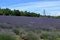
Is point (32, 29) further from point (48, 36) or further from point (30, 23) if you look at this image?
point (30, 23)

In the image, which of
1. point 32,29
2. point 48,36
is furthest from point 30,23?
point 48,36

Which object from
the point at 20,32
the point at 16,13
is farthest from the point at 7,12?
the point at 20,32

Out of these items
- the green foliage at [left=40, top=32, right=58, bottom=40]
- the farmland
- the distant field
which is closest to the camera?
the farmland

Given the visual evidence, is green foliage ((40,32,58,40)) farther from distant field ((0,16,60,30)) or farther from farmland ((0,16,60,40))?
distant field ((0,16,60,30))

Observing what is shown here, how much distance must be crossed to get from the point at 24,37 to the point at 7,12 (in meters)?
61.0

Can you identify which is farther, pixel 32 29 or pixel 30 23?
pixel 30 23

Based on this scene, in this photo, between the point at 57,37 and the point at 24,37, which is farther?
the point at 57,37

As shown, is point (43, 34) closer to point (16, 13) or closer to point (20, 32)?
point (20, 32)

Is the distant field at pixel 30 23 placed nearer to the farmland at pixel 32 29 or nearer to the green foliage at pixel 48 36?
the farmland at pixel 32 29

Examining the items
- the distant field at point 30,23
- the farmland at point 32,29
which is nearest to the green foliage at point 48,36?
the farmland at point 32,29

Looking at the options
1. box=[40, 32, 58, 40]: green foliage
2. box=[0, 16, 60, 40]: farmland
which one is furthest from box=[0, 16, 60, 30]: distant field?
box=[40, 32, 58, 40]: green foliage

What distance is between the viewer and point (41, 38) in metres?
20.8

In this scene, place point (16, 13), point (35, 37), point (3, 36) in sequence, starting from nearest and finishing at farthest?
point (3, 36) → point (35, 37) → point (16, 13)

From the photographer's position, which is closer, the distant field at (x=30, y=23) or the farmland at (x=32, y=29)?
the farmland at (x=32, y=29)
